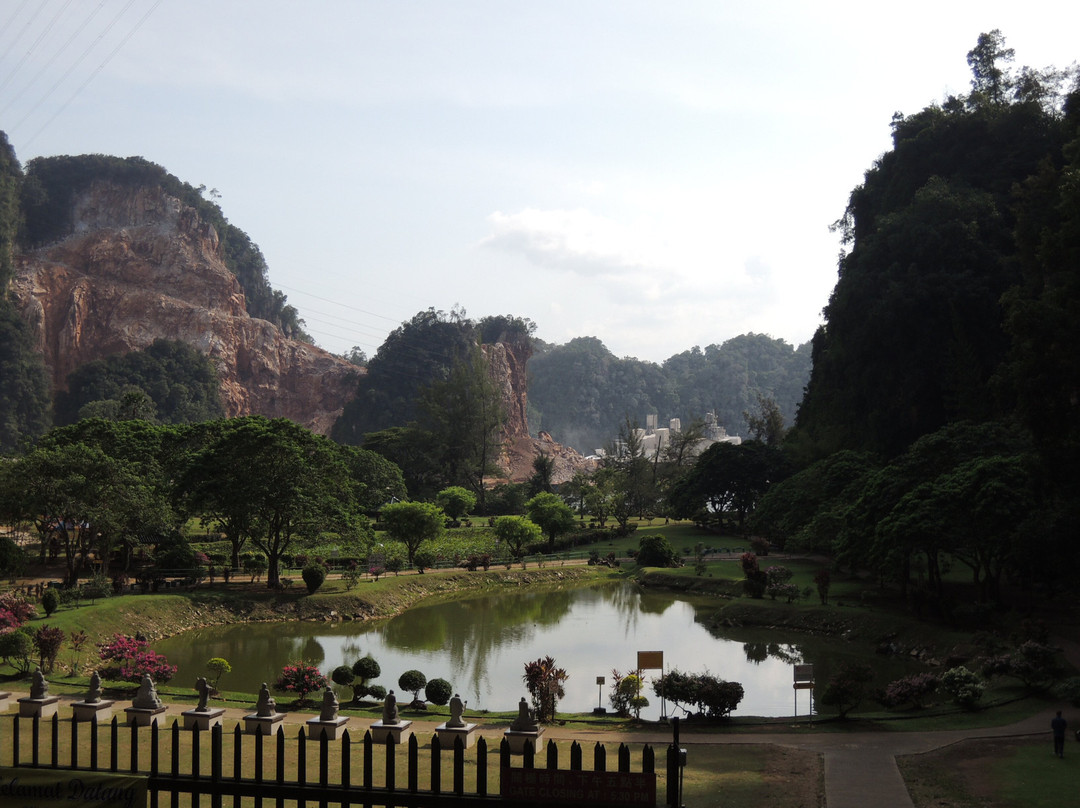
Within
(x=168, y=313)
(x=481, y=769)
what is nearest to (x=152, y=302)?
(x=168, y=313)

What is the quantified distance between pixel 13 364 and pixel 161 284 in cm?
2042

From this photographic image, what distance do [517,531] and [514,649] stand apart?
19.7m

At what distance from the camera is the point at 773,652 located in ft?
88.4

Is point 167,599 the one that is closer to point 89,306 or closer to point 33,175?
point 89,306

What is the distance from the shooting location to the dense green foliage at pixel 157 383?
284 ft

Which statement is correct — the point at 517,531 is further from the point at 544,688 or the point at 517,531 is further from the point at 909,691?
the point at 909,691

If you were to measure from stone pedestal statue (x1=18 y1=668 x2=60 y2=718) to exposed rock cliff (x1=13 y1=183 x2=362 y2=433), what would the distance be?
8635 cm

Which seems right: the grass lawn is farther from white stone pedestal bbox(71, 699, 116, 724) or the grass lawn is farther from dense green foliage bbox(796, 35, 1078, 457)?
dense green foliage bbox(796, 35, 1078, 457)

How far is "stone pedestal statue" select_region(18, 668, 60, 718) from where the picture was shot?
13.0 meters

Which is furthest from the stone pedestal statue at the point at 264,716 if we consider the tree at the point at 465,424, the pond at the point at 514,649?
the tree at the point at 465,424

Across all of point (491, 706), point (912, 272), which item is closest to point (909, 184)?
point (912, 272)

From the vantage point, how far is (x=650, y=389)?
166875mm

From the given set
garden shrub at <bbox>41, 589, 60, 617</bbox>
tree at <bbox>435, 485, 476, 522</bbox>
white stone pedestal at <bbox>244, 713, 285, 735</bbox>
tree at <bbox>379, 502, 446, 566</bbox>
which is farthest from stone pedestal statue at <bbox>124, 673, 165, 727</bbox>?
tree at <bbox>435, 485, 476, 522</bbox>

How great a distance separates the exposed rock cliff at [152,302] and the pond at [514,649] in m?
72.8
